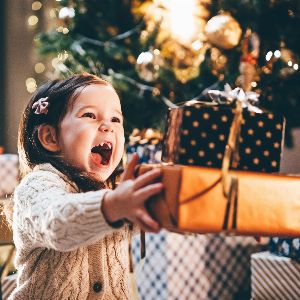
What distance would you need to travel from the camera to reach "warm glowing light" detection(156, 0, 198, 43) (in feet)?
6.29

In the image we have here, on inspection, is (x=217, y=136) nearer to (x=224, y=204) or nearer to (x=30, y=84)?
(x=224, y=204)

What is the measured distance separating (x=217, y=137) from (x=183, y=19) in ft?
4.30

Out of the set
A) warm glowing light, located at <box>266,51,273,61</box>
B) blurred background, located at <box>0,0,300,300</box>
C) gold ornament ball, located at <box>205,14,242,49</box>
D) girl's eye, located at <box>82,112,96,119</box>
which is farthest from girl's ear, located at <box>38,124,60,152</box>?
warm glowing light, located at <box>266,51,273,61</box>

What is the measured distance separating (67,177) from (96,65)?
1331 mm

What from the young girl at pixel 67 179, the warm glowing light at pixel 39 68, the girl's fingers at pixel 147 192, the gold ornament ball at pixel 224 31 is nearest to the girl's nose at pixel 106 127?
the young girl at pixel 67 179

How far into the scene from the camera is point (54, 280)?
0.92m

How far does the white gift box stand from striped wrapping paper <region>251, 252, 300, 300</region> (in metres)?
1.11

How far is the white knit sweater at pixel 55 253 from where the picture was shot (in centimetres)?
74

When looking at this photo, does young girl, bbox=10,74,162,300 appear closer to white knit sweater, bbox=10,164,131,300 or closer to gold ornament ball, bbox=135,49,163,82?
white knit sweater, bbox=10,164,131,300

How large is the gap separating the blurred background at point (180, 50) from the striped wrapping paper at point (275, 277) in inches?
18.5

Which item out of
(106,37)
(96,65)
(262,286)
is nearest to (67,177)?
(262,286)

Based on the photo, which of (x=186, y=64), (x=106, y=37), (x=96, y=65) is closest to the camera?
(x=186, y=64)

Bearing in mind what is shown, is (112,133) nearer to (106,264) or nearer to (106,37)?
(106,264)

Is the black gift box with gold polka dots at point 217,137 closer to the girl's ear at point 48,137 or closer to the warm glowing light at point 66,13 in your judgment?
the girl's ear at point 48,137
